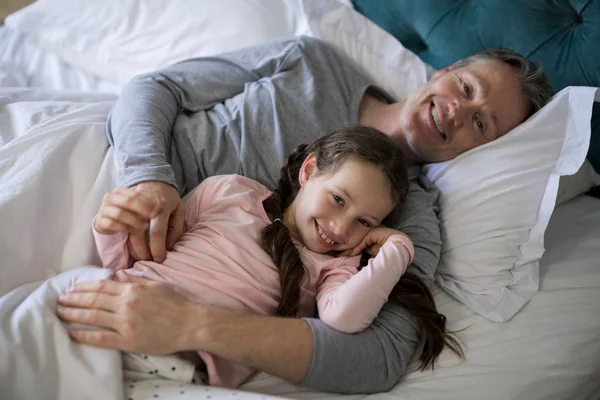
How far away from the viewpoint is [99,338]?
91cm

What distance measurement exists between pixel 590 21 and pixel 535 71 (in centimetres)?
22

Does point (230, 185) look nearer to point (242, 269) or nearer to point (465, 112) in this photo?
point (242, 269)

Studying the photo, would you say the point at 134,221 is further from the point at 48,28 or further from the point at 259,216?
the point at 48,28

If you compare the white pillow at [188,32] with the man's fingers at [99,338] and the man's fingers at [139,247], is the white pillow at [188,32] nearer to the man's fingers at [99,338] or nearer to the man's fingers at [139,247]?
the man's fingers at [139,247]

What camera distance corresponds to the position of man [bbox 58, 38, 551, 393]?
0.95 metres

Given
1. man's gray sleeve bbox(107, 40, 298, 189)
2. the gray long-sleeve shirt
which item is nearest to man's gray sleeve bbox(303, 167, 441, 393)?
the gray long-sleeve shirt

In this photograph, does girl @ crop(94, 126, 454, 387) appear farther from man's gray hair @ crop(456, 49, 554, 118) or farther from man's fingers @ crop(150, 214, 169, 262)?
man's gray hair @ crop(456, 49, 554, 118)

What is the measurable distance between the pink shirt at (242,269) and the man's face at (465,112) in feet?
1.33

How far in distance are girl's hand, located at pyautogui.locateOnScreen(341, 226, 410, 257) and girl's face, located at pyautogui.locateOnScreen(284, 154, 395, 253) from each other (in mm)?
12

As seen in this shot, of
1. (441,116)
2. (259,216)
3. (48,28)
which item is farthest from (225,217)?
(48,28)

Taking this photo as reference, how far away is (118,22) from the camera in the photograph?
72.9 inches

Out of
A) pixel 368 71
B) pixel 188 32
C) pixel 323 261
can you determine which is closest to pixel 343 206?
pixel 323 261

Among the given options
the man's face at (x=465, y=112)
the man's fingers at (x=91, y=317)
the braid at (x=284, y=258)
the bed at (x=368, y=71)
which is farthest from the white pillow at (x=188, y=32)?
the man's fingers at (x=91, y=317)

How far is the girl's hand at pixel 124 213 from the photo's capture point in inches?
40.2
